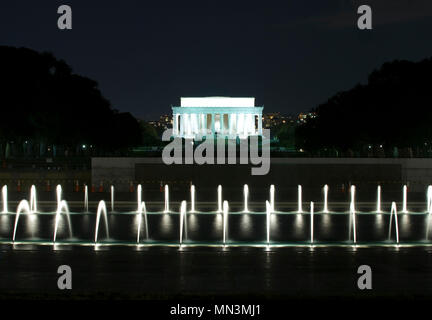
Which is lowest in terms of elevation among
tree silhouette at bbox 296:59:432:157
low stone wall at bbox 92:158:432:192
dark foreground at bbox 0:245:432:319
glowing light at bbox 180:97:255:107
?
dark foreground at bbox 0:245:432:319

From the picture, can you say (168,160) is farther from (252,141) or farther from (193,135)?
(193,135)

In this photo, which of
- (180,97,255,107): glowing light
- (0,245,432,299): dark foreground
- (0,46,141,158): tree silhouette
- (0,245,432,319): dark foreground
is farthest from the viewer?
(180,97,255,107): glowing light

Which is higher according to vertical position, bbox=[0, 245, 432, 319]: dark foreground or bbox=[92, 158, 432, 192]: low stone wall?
bbox=[92, 158, 432, 192]: low stone wall

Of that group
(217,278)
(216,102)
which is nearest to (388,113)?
(217,278)

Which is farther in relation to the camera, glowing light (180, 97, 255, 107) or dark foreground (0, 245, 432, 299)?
glowing light (180, 97, 255, 107)

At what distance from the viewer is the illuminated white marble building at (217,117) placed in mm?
118938

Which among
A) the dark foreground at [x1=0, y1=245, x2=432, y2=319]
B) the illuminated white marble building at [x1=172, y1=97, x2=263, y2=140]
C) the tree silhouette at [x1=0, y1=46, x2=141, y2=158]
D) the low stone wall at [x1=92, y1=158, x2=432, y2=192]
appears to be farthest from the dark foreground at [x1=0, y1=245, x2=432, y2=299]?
the illuminated white marble building at [x1=172, y1=97, x2=263, y2=140]

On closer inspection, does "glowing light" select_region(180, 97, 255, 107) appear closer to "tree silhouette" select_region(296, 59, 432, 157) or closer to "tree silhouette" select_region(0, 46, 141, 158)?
"tree silhouette" select_region(296, 59, 432, 157)

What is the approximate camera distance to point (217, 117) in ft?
399

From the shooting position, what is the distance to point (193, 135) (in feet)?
386

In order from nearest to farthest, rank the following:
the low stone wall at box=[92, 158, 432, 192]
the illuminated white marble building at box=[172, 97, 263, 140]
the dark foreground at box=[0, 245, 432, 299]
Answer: the dark foreground at box=[0, 245, 432, 299], the low stone wall at box=[92, 158, 432, 192], the illuminated white marble building at box=[172, 97, 263, 140]

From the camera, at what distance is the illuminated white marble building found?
119 m

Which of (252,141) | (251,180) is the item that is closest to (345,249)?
(251,180)
